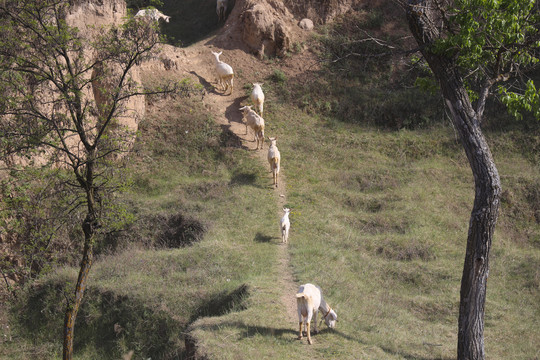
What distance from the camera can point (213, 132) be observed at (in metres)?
23.5

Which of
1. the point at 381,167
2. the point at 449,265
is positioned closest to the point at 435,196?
the point at 381,167

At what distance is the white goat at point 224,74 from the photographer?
2498 centimetres

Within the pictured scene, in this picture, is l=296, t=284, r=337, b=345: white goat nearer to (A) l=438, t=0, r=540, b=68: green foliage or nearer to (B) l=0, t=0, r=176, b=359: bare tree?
(B) l=0, t=0, r=176, b=359: bare tree

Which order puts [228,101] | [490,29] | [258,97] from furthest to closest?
[228,101] → [258,97] → [490,29]

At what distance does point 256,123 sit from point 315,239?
7393 mm

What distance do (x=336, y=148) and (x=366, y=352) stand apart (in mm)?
14544

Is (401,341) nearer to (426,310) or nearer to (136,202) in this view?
(426,310)

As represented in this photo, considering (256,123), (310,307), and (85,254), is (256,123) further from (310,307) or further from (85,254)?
(310,307)

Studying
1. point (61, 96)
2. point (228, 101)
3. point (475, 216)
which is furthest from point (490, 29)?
point (228, 101)

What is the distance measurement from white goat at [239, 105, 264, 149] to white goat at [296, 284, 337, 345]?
1266 cm

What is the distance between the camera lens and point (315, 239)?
17.1 meters

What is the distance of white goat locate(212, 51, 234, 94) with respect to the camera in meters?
25.0

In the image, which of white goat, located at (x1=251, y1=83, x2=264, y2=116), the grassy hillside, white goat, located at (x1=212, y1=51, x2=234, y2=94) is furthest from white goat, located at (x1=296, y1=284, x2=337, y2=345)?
white goat, located at (x1=212, y1=51, x2=234, y2=94)

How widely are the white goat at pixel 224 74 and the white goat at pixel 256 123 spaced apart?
105 inches
